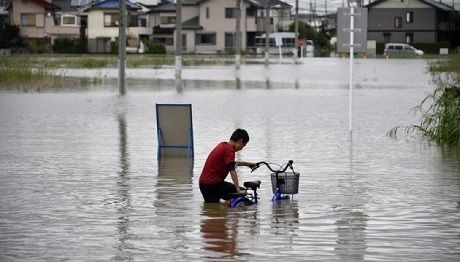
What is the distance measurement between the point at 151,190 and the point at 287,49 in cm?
10233

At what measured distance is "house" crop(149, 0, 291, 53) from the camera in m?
115

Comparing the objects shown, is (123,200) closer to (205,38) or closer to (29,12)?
(29,12)

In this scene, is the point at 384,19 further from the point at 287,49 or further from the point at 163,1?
the point at 163,1

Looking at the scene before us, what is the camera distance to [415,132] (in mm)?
23047

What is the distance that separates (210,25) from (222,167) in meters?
104

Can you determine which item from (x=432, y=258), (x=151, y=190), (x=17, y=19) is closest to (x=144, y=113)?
(x=151, y=190)

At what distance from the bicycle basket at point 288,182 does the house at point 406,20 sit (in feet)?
356

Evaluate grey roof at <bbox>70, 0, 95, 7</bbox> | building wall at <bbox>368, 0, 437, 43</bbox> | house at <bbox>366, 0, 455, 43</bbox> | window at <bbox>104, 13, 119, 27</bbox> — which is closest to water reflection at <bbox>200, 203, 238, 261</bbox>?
grey roof at <bbox>70, 0, 95, 7</bbox>

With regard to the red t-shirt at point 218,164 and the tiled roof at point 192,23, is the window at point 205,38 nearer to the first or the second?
the tiled roof at point 192,23

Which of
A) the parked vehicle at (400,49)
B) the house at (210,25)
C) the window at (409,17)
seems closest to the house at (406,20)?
the window at (409,17)

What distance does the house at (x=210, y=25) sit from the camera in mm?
115000

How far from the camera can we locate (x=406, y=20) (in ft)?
397

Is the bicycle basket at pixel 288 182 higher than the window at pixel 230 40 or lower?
lower

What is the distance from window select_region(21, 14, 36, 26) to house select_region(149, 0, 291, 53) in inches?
491
